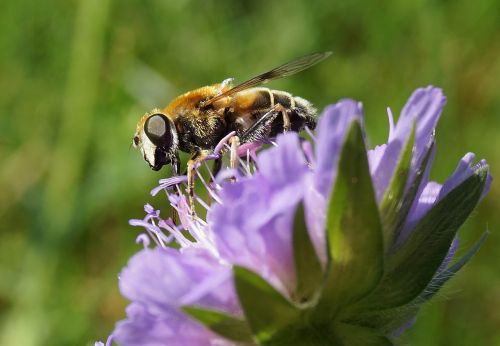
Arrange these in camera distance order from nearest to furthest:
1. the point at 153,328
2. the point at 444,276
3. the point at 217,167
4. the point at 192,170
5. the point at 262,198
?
the point at 262,198, the point at 153,328, the point at 444,276, the point at 192,170, the point at 217,167

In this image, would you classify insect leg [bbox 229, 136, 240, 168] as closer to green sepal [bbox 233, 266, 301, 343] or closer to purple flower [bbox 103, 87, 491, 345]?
purple flower [bbox 103, 87, 491, 345]

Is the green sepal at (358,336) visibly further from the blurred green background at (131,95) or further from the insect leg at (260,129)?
the blurred green background at (131,95)

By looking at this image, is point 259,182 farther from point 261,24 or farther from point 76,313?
point 261,24

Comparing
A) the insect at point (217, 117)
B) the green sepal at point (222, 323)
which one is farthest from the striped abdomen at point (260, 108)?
the green sepal at point (222, 323)

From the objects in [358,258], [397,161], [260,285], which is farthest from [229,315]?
[397,161]

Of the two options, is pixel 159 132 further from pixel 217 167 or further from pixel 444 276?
pixel 444 276

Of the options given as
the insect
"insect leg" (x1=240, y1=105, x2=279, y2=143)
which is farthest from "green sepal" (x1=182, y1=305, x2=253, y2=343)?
the insect

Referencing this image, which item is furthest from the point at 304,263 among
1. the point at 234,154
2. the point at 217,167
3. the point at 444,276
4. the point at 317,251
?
the point at 217,167

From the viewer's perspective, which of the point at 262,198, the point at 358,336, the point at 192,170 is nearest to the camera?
the point at 262,198
